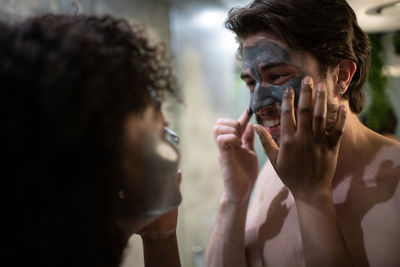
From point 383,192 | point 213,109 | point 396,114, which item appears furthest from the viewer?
point 213,109

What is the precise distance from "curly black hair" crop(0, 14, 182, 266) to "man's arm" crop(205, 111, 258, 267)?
22.4 inches

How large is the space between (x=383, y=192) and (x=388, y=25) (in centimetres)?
53

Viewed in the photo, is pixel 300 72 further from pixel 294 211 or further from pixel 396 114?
pixel 396 114

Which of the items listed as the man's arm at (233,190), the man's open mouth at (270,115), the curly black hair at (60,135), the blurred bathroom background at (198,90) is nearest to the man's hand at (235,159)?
the man's arm at (233,190)

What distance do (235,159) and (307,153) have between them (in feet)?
1.28

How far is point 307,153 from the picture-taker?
724mm

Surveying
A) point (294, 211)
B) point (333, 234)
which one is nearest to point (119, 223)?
point (333, 234)

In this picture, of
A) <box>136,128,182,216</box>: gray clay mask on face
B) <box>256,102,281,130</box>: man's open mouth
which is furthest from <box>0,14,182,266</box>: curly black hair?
<box>256,102,281,130</box>: man's open mouth

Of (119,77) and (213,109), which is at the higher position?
(119,77)

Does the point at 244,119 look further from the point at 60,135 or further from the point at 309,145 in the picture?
the point at 60,135

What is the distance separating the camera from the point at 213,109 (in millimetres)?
2430

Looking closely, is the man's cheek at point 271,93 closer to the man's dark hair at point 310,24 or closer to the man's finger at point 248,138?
the man's dark hair at point 310,24

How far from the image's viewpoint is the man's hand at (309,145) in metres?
0.72

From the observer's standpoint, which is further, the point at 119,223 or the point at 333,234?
the point at 333,234
